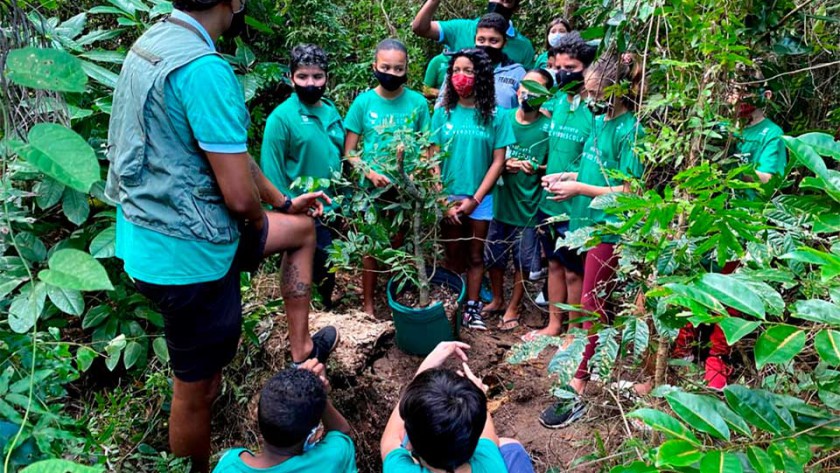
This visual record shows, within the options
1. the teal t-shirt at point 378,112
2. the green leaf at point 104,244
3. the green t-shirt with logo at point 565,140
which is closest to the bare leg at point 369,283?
the teal t-shirt at point 378,112

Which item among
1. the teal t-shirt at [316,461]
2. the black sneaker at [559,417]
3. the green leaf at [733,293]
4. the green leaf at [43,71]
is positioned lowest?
the black sneaker at [559,417]

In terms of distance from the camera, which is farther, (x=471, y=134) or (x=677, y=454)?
(x=471, y=134)

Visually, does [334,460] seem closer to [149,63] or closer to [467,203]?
[149,63]

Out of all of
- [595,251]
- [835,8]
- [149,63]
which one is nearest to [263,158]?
[149,63]

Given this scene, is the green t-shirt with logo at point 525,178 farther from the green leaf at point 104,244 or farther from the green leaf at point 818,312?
the green leaf at point 818,312

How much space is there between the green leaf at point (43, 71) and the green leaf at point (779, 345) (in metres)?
1.26

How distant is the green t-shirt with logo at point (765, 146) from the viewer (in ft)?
10.7

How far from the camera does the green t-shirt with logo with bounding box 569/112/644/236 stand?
2.94 meters

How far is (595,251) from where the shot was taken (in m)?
3.04

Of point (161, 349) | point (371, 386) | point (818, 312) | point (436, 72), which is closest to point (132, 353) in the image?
point (161, 349)

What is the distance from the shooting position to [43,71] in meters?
1.03

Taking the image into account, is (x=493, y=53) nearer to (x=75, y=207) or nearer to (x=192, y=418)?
(x=75, y=207)

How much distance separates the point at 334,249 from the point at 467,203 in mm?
1144

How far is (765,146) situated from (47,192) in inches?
142
